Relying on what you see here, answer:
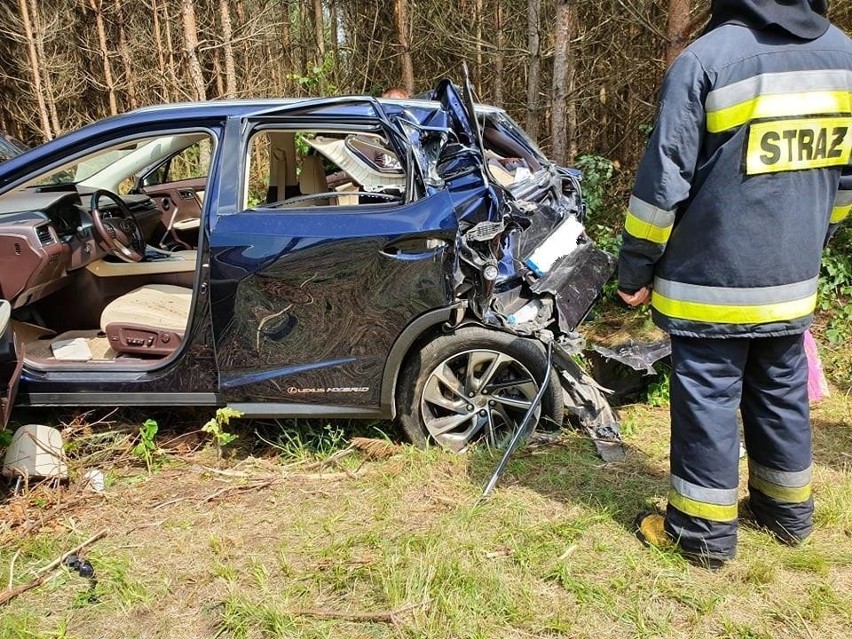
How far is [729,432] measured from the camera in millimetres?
2340

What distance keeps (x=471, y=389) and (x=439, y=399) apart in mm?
164

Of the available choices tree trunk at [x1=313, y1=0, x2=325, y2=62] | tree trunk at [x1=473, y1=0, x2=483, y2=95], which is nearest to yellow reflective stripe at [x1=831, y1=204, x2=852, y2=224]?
tree trunk at [x1=473, y1=0, x2=483, y2=95]

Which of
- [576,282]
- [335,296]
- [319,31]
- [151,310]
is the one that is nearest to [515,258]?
[576,282]

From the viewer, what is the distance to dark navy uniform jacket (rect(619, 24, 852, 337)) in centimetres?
211

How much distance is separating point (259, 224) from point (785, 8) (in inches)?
85.5

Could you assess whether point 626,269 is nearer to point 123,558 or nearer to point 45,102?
point 123,558

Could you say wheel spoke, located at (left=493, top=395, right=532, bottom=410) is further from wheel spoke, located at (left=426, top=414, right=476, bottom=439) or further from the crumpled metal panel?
the crumpled metal panel

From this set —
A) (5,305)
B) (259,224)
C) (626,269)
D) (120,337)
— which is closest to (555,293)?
(626,269)

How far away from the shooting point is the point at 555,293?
3477 millimetres

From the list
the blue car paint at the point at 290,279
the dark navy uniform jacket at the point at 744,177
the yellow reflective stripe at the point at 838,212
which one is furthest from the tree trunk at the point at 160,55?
the yellow reflective stripe at the point at 838,212

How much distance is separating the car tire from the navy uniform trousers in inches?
36.5

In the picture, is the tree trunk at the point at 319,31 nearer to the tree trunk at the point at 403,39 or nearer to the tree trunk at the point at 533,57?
the tree trunk at the point at 403,39

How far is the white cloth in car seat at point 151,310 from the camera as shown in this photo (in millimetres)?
3477

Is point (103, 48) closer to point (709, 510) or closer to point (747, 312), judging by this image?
point (747, 312)
